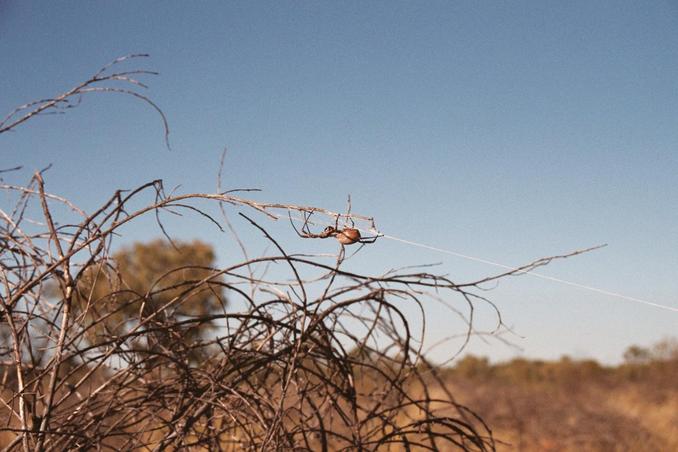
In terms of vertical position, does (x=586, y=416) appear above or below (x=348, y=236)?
above

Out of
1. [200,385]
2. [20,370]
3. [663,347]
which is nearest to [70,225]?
[20,370]

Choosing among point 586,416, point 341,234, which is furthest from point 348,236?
point 586,416

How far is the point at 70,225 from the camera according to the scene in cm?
144

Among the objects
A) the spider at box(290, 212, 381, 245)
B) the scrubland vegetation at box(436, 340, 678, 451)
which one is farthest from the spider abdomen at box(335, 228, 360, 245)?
the scrubland vegetation at box(436, 340, 678, 451)

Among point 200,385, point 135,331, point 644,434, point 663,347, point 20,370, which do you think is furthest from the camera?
point 663,347

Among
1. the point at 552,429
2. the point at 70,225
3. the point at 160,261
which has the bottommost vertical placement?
the point at 70,225

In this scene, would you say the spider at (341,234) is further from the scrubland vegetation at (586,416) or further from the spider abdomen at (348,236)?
the scrubland vegetation at (586,416)

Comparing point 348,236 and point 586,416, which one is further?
point 586,416

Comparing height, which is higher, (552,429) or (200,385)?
(552,429)

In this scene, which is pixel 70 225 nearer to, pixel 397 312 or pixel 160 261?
pixel 397 312

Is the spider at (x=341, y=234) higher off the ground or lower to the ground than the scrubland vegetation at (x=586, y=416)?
lower

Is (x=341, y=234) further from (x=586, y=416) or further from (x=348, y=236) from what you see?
(x=586, y=416)

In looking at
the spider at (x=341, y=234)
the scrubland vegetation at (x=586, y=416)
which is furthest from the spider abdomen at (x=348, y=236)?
the scrubland vegetation at (x=586, y=416)

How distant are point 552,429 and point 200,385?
17.2ft
